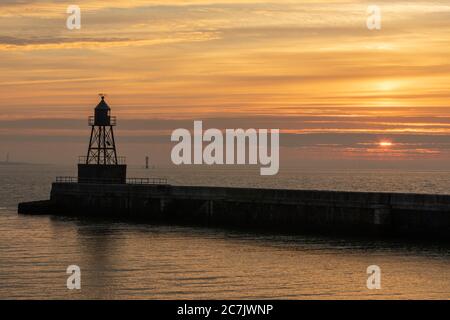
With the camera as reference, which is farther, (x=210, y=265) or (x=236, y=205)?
(x=236, y=205)

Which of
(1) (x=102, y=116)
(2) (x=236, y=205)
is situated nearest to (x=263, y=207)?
(2) (x=236, y=205)

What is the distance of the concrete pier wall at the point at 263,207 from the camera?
54987 mm

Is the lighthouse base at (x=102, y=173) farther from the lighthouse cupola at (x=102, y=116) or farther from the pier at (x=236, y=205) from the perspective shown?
the lighthouse cupola at (x=102, y=116)

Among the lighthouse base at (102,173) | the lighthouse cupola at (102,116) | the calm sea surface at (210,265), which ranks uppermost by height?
the lighthouse cupola at (102,116)

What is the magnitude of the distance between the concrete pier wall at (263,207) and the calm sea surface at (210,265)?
2511mm

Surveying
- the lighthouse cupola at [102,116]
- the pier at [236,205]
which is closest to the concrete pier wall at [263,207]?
the pier at [236,205]

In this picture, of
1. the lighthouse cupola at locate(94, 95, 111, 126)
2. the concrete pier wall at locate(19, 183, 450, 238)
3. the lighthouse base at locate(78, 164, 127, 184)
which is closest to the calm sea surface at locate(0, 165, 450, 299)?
the concrete pier wall at locate(19, 183, 450, 238)

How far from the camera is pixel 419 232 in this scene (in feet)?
178

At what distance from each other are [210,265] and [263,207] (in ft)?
66.0

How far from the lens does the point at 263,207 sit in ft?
208

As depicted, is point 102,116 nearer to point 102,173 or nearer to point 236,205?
point 102,173

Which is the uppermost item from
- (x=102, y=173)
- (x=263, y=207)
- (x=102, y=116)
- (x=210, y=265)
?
(x=102, y=116)

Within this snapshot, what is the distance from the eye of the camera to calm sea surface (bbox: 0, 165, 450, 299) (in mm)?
36188

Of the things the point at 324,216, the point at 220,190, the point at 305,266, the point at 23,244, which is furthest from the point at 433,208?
the point at 23,244
